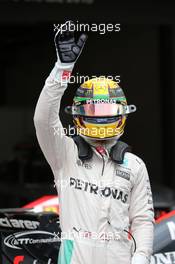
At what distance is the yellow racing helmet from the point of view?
3.53 metres

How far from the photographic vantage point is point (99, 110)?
3.54m

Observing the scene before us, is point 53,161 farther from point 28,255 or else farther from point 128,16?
point 128,16

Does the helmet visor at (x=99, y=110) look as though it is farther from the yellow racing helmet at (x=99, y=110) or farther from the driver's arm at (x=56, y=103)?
the driver's arm at (x=56, y=103)

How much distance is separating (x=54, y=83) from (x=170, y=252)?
1.43m

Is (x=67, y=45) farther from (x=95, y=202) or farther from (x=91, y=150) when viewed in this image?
(x=95, y=202)

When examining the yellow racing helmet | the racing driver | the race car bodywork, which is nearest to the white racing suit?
the racing driver

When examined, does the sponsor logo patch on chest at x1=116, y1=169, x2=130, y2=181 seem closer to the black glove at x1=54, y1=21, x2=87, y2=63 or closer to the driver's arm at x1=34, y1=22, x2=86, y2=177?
the driver's arm at x1=34, y1=22, x2=86, y2=177

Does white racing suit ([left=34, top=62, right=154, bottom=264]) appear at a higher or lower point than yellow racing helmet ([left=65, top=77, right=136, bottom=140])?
lower

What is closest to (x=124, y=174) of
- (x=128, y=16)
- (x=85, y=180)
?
(x=85, y=180)

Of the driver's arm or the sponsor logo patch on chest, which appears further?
the sponsor logo patch on chest

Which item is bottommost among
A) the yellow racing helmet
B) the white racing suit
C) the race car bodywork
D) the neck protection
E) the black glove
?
the race car bodywork

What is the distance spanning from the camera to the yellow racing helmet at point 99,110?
3.53 metres

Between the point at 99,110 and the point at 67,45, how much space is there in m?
0.43

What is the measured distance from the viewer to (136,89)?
15172mm
